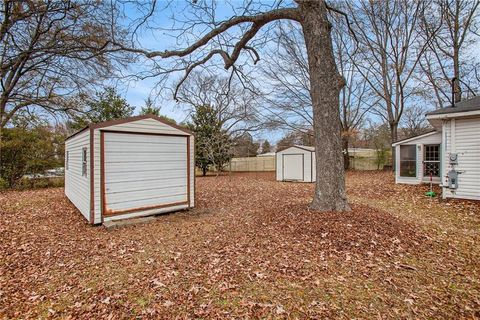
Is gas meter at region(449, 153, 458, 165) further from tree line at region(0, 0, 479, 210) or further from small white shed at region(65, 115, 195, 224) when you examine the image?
small white shed at region(65, 115, 195, 224)

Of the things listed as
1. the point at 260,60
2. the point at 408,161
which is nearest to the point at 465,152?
the point at 408,161

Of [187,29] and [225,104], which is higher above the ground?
[225,104]

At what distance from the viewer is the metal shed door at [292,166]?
14922 mm

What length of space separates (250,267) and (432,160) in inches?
475

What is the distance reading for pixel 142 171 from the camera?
6227 mm

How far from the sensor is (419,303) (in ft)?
8.22

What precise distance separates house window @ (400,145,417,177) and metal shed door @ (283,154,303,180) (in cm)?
524

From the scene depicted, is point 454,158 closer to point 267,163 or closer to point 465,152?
point 465,152

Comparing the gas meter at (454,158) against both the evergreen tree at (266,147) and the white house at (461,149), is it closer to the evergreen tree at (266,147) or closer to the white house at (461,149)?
the white house at (461,149)

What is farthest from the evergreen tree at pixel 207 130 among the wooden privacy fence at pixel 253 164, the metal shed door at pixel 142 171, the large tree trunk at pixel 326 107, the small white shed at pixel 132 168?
the large tree trunk at pixel 326 107

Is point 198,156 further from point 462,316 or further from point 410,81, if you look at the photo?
point 462,316

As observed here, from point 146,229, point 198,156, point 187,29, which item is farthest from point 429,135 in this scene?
point 198,156

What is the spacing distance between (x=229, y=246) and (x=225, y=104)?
658 inches

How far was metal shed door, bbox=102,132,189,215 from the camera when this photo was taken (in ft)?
18.8
